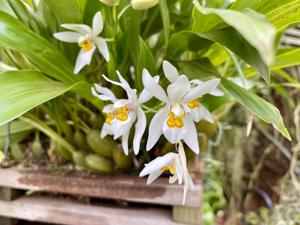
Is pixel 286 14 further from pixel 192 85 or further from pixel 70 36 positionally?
pixel 70 36

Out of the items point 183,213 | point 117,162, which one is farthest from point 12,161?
point 183,213

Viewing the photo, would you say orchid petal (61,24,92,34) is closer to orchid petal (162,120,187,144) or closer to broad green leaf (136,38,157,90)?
broad green leaf (136,38,157,90)

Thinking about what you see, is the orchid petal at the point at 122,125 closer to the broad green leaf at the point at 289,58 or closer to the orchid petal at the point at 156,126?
the orchid petal at the point at 156,126

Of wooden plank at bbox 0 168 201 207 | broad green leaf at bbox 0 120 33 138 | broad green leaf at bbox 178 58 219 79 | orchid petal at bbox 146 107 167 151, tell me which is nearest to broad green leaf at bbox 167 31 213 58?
broad green leaf at bbox 178 58 219 79

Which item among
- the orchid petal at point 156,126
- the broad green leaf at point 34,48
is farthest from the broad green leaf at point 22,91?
the orchid petal at point 156,126

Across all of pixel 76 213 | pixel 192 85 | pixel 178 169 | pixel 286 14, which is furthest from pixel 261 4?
pixel 76 213
